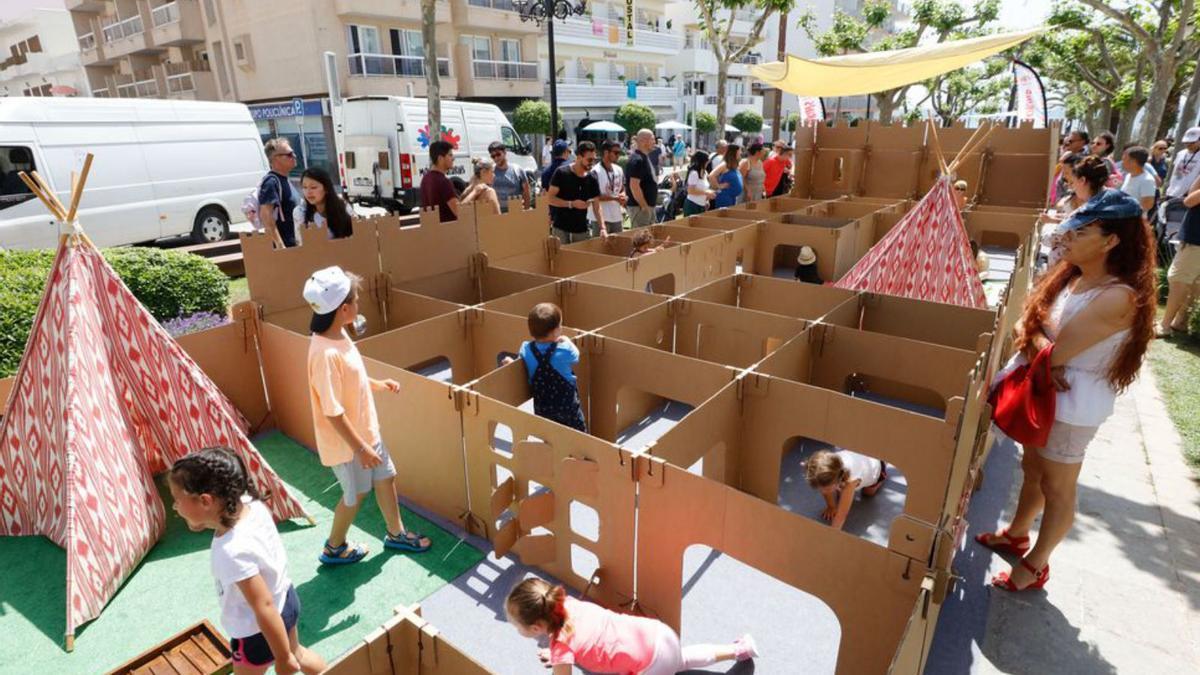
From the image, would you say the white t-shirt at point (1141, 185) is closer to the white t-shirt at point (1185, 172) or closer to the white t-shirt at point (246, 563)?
the white t-shirt at point (1185, 172)

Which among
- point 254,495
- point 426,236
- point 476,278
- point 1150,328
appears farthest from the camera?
point 476,278

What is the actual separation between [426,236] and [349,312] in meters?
3.16

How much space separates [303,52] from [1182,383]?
29956 millimetres

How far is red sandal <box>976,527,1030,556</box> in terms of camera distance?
375cm

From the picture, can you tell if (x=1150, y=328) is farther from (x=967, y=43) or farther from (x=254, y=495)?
(x=967, y=43)

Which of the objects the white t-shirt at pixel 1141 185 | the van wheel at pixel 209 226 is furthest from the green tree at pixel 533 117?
the white t-shirt at pixel 1141 185

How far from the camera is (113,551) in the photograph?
3.51 metres

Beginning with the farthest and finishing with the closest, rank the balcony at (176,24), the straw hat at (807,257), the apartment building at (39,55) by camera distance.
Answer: the apartment building at (39,55) → the balcony at (176,24) → the straw hat at (807,257)

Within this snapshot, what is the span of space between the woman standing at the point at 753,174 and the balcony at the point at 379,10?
20962mm

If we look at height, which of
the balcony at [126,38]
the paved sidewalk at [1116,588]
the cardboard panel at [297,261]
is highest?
the balcony at [126,38]

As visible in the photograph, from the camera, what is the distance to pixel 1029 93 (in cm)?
1395

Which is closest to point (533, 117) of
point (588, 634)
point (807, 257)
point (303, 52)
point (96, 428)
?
point (303, 52)

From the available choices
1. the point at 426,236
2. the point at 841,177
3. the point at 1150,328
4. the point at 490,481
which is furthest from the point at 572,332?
the point at 841,177

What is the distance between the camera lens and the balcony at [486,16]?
29750 millimetres
